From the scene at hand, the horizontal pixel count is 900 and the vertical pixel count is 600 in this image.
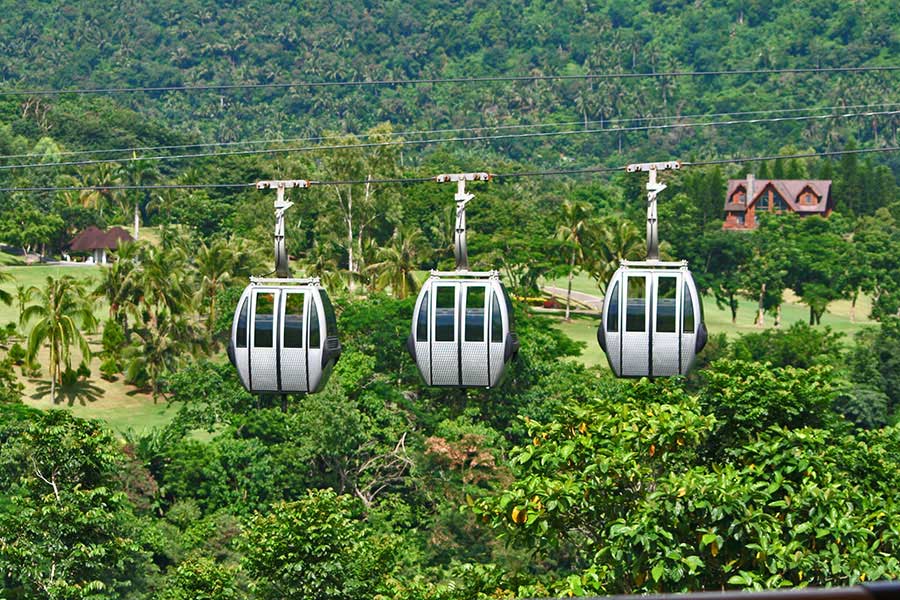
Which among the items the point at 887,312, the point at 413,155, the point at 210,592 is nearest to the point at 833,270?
the point at 887,312

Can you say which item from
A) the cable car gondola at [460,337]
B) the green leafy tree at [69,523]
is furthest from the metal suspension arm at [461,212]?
the green leafy tree at [69,523]

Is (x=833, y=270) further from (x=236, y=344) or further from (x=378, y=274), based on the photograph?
(x=236, y=344)

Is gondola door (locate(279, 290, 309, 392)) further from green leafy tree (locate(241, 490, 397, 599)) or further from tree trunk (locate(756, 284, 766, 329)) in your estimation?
tree trunk (locate(756, 284, 766, 329))

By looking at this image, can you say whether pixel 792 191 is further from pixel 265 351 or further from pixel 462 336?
pixel 265 351

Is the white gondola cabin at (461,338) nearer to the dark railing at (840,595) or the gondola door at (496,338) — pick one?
the gondola door at (496,338)

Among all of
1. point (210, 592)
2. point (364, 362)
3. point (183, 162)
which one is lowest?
point (210, 592)

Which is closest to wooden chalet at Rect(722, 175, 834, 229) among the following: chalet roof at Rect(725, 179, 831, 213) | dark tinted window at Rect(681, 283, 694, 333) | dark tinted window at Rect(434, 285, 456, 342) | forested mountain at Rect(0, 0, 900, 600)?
chalet roof at Rect(725, 179, 831, 213)
